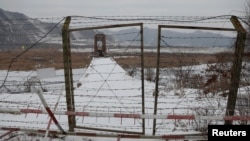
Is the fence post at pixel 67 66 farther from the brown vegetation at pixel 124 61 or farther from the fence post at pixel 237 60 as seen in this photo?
the fence post at pixel 237 60

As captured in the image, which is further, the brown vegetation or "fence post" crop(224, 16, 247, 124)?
the brown vegetation

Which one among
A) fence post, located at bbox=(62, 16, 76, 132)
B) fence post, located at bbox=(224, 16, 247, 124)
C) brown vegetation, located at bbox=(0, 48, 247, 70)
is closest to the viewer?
fence post, located at bbox=(224, 16, 247, 124)

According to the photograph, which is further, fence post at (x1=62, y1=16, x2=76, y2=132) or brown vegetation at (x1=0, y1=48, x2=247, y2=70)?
brown vegetation at (x1=0, y1=48, x2=247, y2=70)

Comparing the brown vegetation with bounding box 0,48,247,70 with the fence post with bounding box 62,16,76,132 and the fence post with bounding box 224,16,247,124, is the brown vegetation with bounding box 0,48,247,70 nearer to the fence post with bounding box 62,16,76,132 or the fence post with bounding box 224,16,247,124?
the fence post with bounding box 62,16,76,132

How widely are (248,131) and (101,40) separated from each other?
1144 inches

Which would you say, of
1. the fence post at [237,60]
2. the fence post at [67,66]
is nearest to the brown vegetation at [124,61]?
the fence post at [67,66]

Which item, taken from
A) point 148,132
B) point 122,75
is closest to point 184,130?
point 148,132

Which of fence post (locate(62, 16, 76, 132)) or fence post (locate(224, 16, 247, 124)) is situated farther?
fence post (locate(62, 16, 76, 132))

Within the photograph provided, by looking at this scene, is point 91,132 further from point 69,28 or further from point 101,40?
point 101,40

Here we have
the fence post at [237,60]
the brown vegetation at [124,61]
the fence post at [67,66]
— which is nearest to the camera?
the fence post at [237,60]

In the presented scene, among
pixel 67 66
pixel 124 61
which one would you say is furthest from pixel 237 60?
pixel 124 61

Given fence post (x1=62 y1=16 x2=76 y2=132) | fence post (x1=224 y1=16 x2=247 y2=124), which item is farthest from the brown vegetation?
fence post (x1=224 y1=16 x2=247 y2=124)

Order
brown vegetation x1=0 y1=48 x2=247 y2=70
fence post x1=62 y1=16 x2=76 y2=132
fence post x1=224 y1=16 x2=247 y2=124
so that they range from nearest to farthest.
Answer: fence post x1=224 y1=16 x2=247 y2=124, fence post x1=62 y1=16 x2=76 y2=132, brown vegetation x1=0 y1=48 x2=247 y2=70

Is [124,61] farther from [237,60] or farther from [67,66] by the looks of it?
[237,60]
